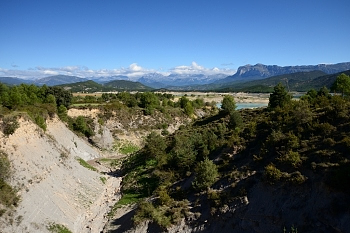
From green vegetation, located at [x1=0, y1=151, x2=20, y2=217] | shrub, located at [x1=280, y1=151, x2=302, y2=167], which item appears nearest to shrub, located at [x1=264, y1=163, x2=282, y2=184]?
→ shrub, located at [x1=280, y1=151, x2=302, y2=167]

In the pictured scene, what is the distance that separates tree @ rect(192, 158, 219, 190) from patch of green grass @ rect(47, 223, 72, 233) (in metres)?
11.1

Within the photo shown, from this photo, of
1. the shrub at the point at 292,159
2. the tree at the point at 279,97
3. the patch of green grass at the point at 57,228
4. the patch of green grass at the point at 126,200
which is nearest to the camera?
the shrub at the point at 292,159

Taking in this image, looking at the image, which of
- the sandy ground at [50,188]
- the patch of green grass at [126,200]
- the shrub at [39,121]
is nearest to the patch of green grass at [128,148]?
the sandy ground at [50,188]

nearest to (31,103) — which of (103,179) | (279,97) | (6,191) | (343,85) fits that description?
(103,179)

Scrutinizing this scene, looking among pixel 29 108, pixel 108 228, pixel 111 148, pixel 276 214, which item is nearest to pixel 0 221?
pixel 108 228

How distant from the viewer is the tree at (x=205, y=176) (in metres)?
23.3

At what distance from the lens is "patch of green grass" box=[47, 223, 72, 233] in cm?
2289

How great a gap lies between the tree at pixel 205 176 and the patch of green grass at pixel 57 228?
437 inches

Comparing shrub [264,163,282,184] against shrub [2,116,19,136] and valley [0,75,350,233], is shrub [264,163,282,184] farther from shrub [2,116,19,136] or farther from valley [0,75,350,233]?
shrub [2,116,19,136]

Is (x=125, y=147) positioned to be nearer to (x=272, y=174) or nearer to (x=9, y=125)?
(x=9, y=125)

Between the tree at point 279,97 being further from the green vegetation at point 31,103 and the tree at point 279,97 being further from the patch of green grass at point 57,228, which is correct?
the green vegetation at point 31,103

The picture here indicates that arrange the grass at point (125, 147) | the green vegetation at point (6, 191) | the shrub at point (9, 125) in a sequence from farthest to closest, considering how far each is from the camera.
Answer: the grass at point (125, 147) < the shrub at point (9, 125) < the green vegetation at point (6, 191)

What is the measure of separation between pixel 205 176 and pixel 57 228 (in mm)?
12606

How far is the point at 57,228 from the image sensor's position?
23.3 metres
